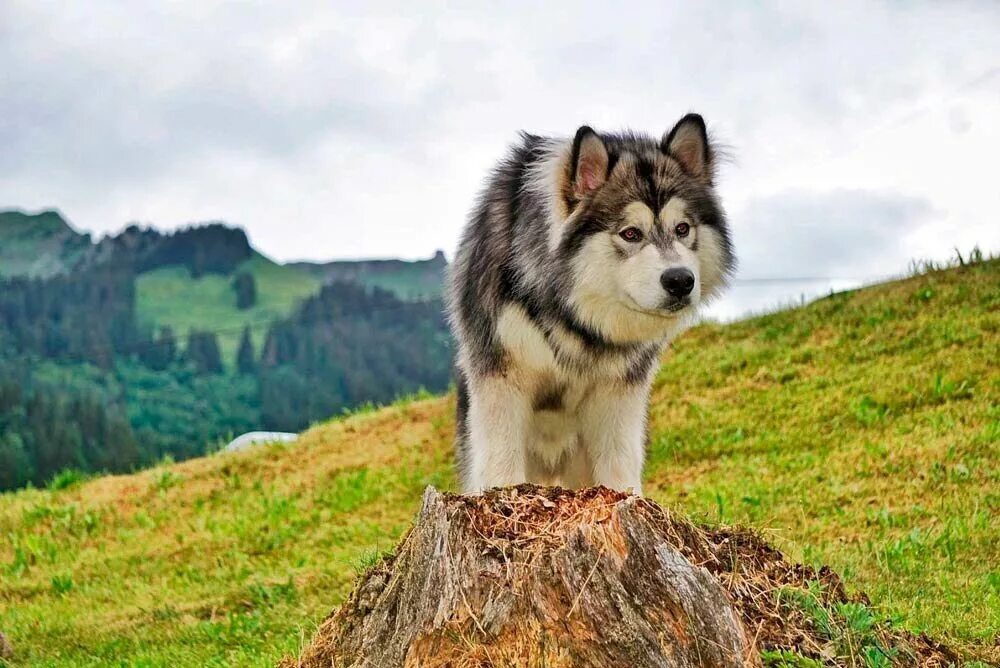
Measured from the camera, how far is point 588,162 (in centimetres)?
613

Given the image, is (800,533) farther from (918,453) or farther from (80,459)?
(80,459)

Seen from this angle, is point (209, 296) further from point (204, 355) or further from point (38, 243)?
point (204, 355)

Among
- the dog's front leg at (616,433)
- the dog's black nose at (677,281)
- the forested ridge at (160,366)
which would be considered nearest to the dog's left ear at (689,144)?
the dog's black nose at (677,281)

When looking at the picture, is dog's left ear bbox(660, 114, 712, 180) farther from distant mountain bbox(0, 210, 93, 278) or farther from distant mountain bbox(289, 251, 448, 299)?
distant mountain bbox(0, 210, 93, 278)

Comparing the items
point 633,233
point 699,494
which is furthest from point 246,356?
point 633,233

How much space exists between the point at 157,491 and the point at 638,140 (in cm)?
1032

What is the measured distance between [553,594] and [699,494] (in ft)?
21.0

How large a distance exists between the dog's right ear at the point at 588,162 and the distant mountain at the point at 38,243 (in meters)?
53.3

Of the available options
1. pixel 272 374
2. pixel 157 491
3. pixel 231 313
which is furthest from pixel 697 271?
pixel 231 313

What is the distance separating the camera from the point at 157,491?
47.7ft

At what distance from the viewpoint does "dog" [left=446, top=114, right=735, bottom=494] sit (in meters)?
6.01

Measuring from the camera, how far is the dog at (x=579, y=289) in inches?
237

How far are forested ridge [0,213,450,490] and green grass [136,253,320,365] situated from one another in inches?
60.1

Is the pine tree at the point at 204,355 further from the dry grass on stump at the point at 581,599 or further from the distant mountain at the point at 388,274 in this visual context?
the dry grass on stump at the point at 581,599
